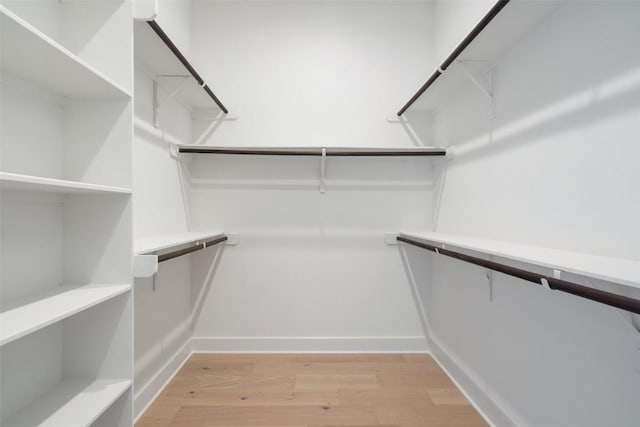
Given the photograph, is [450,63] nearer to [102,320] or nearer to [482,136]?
[482,136]

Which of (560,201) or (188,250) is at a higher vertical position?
(560,201)

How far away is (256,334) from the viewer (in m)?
2.05

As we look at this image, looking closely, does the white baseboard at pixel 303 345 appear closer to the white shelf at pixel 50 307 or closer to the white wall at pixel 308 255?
the white wall at pixel 308 255

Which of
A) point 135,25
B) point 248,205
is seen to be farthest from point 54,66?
point 248,205

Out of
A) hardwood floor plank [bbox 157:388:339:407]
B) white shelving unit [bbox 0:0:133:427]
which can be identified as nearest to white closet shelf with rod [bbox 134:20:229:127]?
white shelving unit [bbox 0:0:133:427]

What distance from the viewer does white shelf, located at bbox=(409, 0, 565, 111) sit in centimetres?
102

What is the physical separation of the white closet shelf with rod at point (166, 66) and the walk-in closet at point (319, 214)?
0.02 metres

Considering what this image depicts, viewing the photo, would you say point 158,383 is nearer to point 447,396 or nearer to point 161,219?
point 161,219

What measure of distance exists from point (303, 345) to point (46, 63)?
2.00m

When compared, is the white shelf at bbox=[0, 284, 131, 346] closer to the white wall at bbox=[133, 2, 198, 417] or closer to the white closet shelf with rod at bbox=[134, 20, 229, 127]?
the white wall at bbox=[133, 2, 198, 417]

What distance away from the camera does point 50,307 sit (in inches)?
31.2

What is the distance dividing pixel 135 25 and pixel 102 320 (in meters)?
1.14

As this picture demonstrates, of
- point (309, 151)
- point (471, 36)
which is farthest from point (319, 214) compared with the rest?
point (471, 36)

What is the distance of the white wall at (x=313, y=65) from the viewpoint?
206 cm
